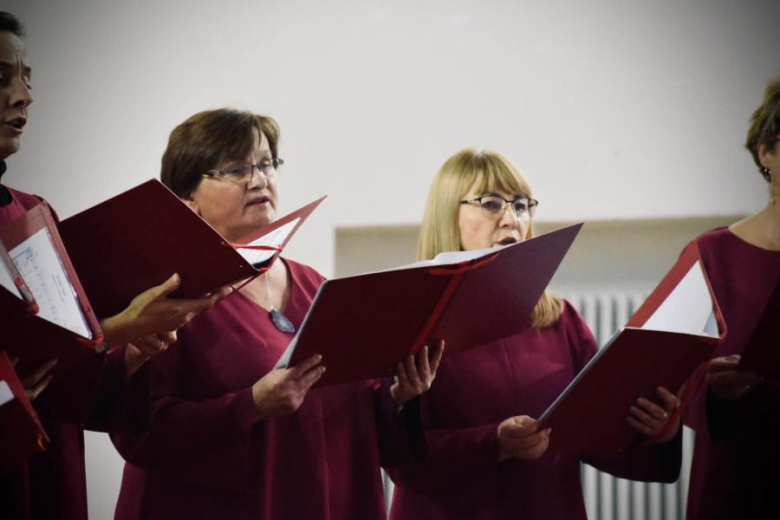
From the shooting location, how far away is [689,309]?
1.94 metres

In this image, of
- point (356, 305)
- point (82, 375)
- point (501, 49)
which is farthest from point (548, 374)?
point (501, 49)

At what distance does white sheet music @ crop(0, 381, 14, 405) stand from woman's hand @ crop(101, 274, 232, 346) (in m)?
0.27

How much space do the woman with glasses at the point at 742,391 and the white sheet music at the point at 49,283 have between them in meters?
1.33

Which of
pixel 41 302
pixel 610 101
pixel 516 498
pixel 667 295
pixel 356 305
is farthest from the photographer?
pixel 610 101

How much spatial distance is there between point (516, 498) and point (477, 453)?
164 mm

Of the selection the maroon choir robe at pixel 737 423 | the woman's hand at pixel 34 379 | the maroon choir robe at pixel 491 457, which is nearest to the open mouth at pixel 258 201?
the maroon choir robe at pixel 491 457

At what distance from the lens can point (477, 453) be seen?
82.3 inches

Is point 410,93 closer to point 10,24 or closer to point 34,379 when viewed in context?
point 10,24

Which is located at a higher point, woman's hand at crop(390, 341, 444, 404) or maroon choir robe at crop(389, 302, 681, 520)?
woman's hand at crop(390, 341, 444, 404)

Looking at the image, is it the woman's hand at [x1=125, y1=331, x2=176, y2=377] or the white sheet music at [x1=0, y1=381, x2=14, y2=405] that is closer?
the white sheet music at [x1=0, y1=381, x2=14, y2=405]

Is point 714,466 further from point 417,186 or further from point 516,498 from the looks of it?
point 417,186

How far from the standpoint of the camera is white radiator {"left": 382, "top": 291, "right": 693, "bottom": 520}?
131 inches

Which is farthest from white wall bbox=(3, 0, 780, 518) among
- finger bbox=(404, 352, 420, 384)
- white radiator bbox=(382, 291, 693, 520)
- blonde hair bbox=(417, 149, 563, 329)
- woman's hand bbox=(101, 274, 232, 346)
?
woman's hand bbox=(101, 274, 232, 346)

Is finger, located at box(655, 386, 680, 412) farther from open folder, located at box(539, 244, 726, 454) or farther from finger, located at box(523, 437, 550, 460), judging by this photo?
finger, located at box(523, 437, 550, 460)
